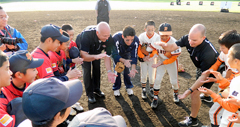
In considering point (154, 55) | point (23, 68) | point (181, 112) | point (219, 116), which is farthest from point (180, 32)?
point (23, 68)

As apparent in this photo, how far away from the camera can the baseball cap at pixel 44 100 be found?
1495 millimetres

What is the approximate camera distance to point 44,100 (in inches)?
59.1

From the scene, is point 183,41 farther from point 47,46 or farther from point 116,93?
point 47,46

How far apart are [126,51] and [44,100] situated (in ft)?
12.9

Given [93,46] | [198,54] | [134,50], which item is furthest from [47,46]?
[198,54]

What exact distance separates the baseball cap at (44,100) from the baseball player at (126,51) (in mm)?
3322

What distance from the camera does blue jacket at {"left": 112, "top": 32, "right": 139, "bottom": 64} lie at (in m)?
5.04

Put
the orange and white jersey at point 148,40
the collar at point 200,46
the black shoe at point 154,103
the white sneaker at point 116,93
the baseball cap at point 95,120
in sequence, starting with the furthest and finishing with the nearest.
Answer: the white sneaker at point 116,93
the orange and white jersey at point 148,40
the black shoe at point 154,103
the collar at point 200,46
the baseball cap at point 95,120

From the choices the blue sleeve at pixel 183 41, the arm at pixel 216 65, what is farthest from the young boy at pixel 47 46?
the arm at pixel 216 65

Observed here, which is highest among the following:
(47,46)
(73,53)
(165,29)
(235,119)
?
(165,29)

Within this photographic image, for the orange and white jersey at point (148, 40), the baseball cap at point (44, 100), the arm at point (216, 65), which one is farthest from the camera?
the orange and white jersey at point (148, 40)

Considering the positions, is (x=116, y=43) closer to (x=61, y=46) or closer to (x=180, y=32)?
(x=61, y=46)

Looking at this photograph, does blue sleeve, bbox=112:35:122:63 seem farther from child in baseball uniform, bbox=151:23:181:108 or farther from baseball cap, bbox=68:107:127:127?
baseball cap, bbox=68:107:127:127

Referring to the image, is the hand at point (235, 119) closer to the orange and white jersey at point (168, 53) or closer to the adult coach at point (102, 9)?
the orange and white jersey at point (168, 53)
